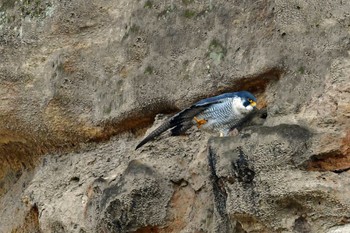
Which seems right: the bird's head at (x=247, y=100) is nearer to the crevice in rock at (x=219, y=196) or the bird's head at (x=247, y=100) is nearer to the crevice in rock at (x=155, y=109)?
the crevice in rock at (x=155, y=109)

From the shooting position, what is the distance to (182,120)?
12.5 ft

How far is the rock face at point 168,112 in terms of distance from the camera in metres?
3.29

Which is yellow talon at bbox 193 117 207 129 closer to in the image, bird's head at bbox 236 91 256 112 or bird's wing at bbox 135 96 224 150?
bird's wing at bbox 135 96 224 150

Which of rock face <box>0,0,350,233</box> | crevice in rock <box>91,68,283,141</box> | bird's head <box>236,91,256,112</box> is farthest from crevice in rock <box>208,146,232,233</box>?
crevice in rock <box>91,68,283,141</box>

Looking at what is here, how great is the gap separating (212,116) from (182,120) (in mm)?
136

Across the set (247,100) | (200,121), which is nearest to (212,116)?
(200,121)

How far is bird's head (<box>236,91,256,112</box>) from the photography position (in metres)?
3.56

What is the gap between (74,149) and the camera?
426 centimetres

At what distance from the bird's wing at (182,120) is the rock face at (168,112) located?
1.4 inches

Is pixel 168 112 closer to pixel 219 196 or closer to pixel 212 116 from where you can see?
pixel 212 116

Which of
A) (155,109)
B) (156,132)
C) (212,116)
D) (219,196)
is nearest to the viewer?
(219,196)

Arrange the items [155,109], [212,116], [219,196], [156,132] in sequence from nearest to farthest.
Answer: [219,196]
[212,116]
[156,132]
[155,109]

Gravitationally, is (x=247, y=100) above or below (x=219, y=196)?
above

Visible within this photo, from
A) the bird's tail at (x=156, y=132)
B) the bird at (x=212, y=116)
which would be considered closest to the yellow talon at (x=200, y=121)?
the bird at (x=212, y=116)
